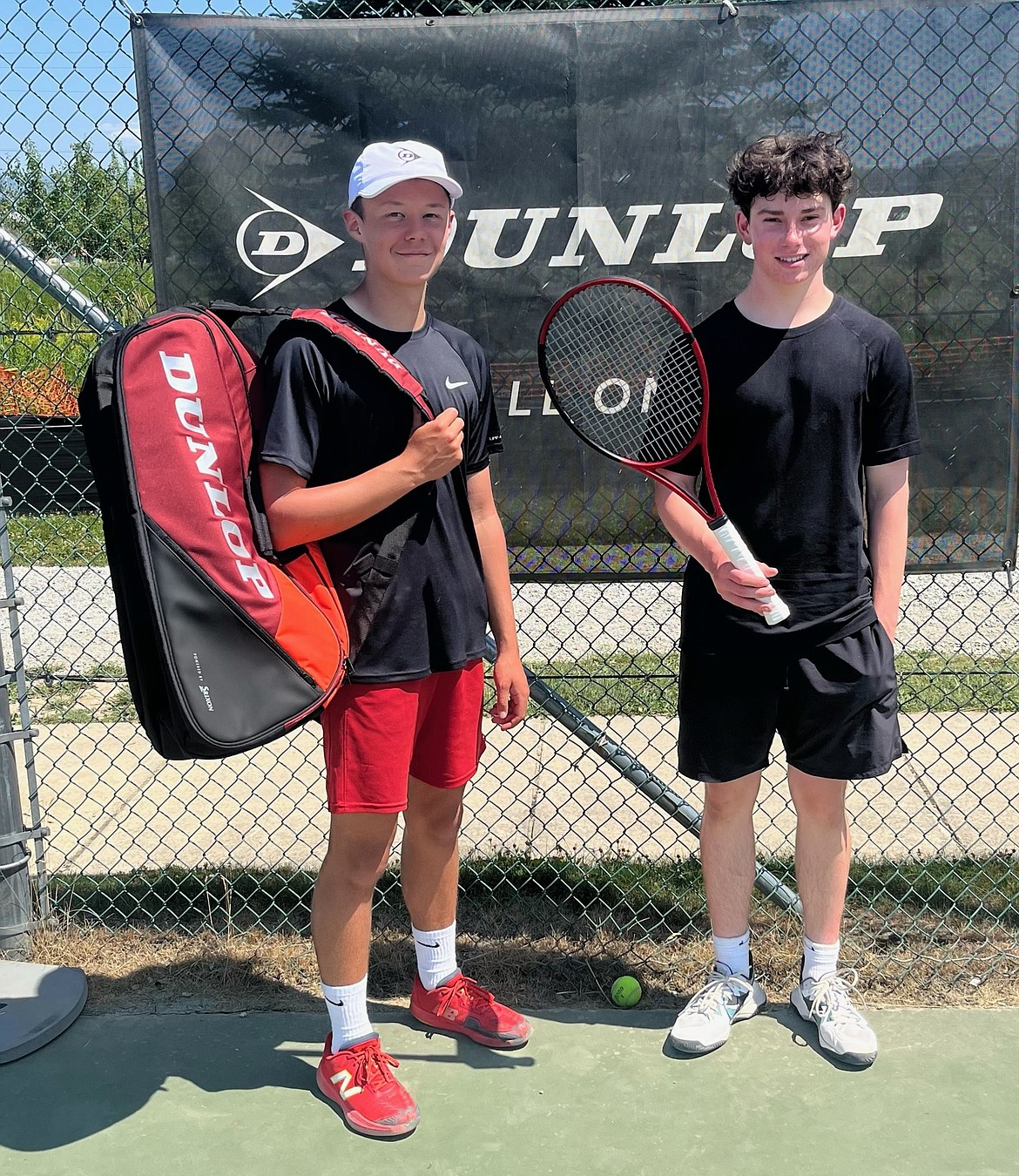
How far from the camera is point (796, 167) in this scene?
245 centimetres

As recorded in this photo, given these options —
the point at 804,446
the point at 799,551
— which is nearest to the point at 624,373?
the point at 804,446

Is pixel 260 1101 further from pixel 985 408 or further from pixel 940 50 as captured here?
pixel 940 50

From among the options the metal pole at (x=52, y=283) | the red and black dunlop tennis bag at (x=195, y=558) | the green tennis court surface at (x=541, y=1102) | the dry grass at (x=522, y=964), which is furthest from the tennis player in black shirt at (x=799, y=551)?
the metal pole at (x=52, y=283)

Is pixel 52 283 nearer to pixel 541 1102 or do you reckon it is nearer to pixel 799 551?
pixel 799 551

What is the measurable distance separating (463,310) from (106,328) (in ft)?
2.98

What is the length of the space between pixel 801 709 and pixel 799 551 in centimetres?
36

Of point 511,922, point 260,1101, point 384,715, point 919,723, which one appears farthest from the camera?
point 919,723

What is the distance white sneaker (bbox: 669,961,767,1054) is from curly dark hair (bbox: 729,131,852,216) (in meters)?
1.81

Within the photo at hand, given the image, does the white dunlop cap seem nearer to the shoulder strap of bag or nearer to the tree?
the shoulder strap of bag

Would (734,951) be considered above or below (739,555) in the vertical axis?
below

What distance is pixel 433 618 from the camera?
256 cm

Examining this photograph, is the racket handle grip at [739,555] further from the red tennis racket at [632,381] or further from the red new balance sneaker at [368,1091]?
the red new balance sneaker at [368,1091]

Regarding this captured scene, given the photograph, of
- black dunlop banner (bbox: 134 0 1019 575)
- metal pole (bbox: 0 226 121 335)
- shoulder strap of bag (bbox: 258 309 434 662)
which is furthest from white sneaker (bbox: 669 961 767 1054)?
metal pole (bbox: 0 226 121 335)

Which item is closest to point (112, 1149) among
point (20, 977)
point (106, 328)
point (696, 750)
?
point (20, 977)
